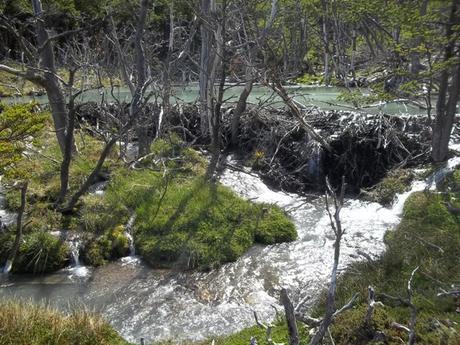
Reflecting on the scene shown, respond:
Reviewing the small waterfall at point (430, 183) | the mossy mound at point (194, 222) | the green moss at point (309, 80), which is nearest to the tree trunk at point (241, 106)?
the mossy mound at point (194, 222)

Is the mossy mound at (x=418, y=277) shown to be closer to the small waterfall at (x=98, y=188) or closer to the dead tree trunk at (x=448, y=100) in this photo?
the dead tree trunk at (x=448, y=100)

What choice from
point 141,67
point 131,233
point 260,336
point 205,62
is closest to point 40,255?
point 131,233

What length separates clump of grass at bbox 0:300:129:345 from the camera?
18.8 ft

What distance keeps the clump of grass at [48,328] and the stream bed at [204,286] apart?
746 mm

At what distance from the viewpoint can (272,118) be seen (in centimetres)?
1524

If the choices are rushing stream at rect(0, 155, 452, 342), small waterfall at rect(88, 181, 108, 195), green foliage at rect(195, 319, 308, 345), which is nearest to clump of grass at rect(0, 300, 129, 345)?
rushing stream at rect(0, 155, 452, 342)

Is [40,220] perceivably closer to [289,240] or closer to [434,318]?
[289,240]

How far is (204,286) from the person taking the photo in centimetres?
826

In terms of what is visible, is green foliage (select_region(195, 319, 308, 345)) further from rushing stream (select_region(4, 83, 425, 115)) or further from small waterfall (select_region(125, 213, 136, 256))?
rushing stream (select_region(4, 83, 425, 115))

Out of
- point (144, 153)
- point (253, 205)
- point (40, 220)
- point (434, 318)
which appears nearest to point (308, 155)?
point (253, 205)

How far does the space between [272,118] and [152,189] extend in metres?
5.61

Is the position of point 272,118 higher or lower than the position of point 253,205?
higher

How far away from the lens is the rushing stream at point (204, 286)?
280 inches

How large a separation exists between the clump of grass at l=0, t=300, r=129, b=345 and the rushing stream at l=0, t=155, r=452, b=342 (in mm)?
738
